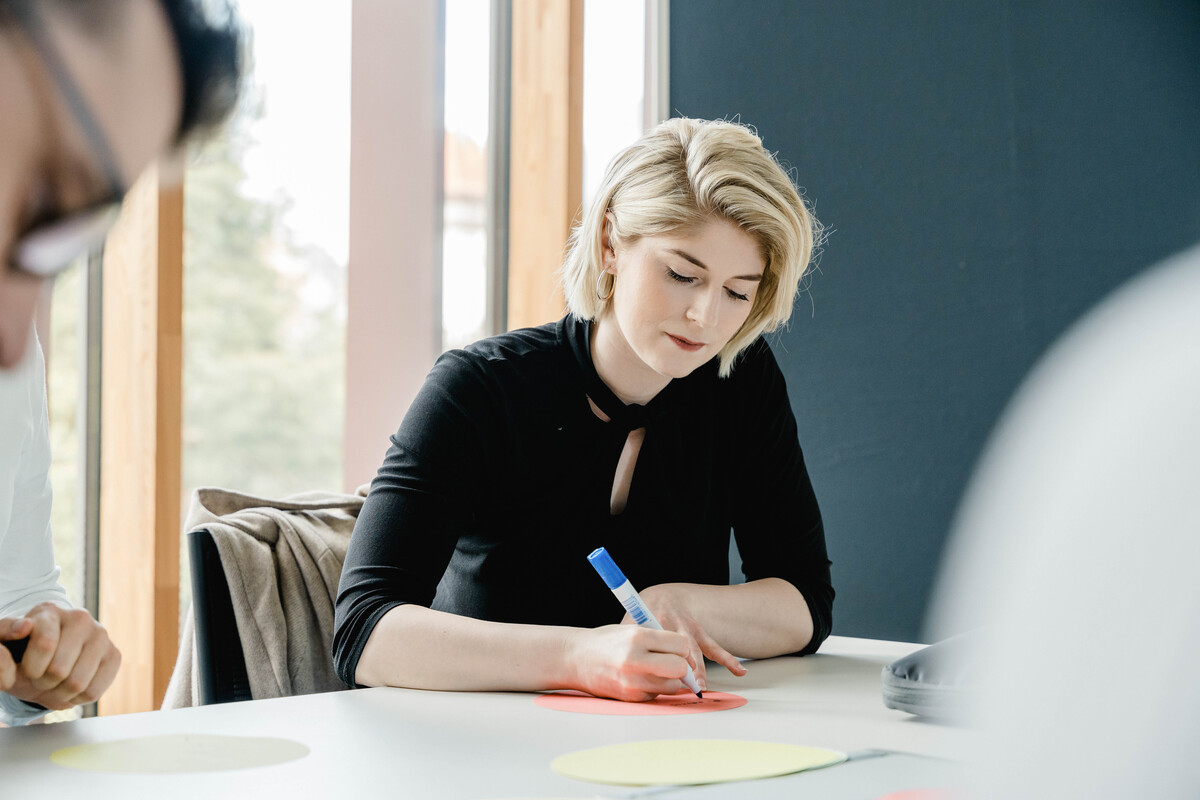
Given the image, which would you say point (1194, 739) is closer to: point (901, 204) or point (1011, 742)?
point (1011, 742)

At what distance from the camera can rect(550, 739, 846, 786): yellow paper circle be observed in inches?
29.7

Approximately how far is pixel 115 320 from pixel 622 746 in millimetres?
1636

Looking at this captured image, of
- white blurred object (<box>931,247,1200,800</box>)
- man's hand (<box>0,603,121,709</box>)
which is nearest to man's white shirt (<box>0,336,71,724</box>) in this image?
man's hand (<box>0,603,121,709</box>)

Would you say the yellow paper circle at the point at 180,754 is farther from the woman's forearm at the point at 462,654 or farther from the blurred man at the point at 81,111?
the blurred man at the point at 81,111

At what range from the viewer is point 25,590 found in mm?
1087

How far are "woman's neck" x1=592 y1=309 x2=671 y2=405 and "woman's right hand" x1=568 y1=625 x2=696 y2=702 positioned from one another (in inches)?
20.3

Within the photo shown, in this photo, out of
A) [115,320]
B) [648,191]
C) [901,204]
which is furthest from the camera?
[901,204]

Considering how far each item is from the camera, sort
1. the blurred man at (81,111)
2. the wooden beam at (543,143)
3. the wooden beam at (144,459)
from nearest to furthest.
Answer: the blurred man at (81,111), the wooden beam at (144,459), the wooden beam at (543,143)

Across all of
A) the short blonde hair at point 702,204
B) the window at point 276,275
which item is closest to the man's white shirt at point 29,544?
the window at point 276,275

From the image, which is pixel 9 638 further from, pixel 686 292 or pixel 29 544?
pixel 686 292

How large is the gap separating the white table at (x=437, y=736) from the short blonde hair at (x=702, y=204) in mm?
558

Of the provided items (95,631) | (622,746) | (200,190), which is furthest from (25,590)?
(200,190)

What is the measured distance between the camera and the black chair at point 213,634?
52.4 inches

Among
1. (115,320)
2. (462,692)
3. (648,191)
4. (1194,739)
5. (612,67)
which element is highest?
(612,67)
